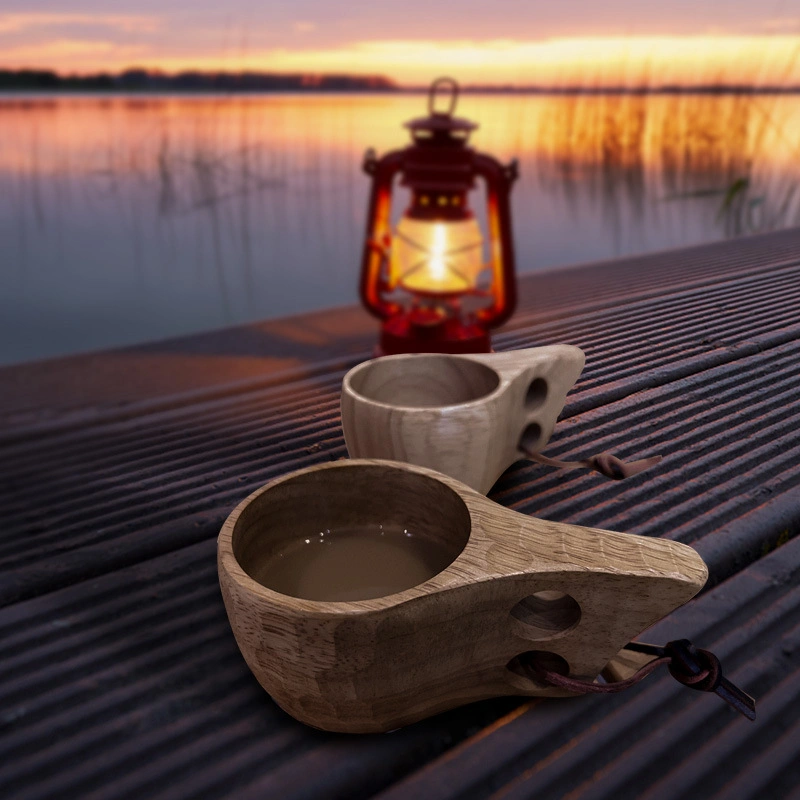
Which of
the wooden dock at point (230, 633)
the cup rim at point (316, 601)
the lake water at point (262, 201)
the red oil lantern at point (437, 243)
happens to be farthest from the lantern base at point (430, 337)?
the lake water at point (262, 201)

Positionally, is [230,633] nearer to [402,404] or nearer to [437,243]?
[402,404]

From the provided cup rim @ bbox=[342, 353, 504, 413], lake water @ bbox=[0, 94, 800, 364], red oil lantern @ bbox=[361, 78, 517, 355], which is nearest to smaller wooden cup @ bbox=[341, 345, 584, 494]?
cup rim @ bbox=[342, 353, 504, 413]

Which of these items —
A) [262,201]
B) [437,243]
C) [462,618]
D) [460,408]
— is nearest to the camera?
[462,618]

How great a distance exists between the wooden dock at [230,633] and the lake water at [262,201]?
2.74 metres

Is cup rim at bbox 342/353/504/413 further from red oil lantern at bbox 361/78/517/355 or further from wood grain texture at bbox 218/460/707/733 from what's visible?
red oil lantern at bbox 361/78/517/355

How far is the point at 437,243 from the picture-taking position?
130cm

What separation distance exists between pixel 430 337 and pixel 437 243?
0.66 feet

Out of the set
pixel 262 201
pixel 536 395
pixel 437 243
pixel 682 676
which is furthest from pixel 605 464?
pixel 262 201

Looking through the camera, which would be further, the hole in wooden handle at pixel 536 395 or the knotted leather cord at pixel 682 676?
the hole in wooden handle at pixel 536 395

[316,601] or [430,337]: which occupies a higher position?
[316,601]

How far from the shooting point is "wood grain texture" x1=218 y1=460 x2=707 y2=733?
1.10 ft

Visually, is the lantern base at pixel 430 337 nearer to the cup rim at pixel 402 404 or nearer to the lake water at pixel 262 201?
the cup rim at pixel 402 404

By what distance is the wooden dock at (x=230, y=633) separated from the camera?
36 cm

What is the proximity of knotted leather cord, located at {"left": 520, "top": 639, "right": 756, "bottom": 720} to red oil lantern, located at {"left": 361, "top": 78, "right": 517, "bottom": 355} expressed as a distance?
708mm
